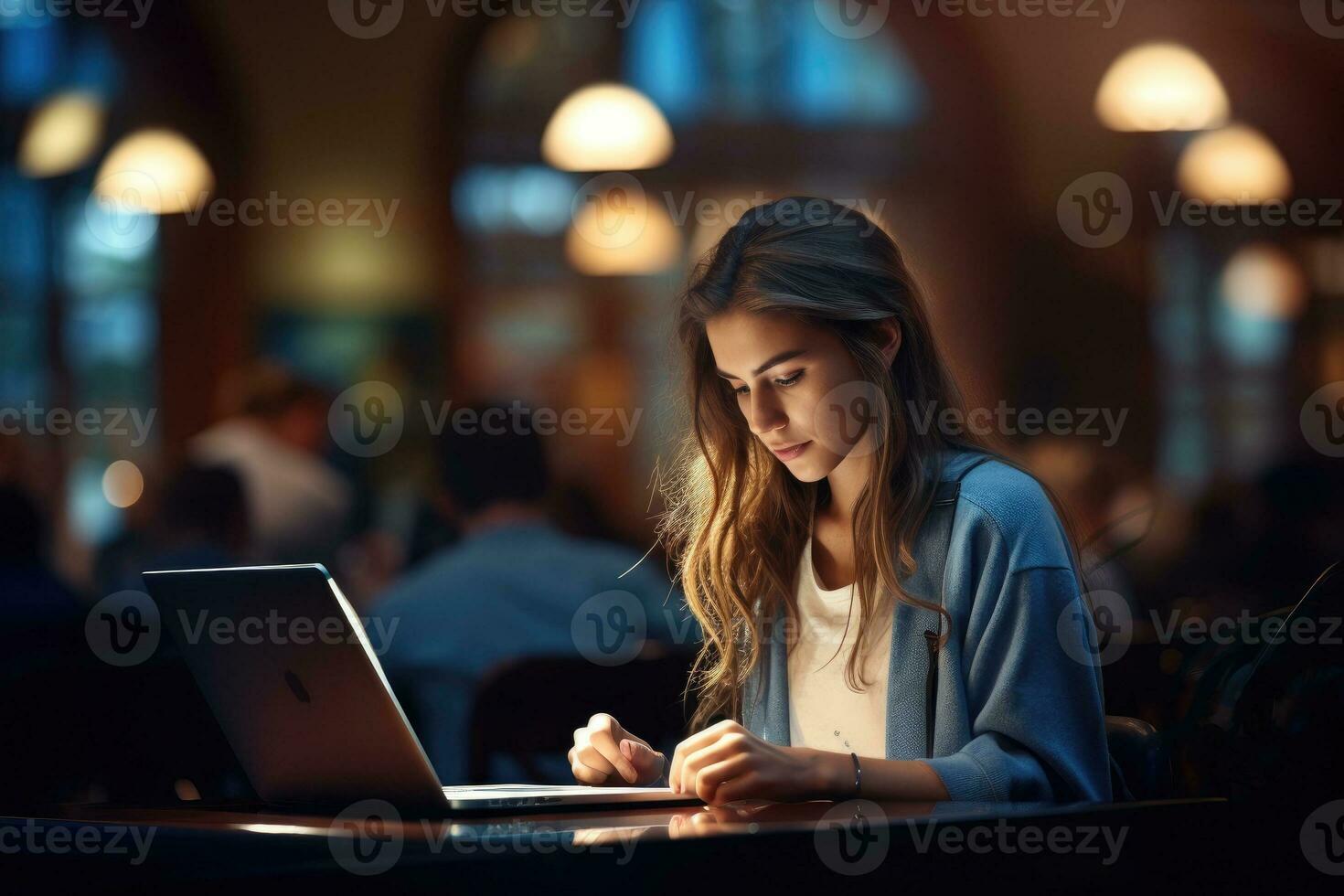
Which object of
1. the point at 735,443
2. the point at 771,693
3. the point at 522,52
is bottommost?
the point at 771,693

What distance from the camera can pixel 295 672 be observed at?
1.44m

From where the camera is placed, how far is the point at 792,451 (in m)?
1.82

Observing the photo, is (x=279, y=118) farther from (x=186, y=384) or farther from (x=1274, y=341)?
(x=1274, y=341)

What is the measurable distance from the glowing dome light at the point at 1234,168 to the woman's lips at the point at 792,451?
18.9ft

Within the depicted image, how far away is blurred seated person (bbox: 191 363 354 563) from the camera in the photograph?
5875 mm

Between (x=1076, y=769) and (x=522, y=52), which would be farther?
(x=522, y=52)

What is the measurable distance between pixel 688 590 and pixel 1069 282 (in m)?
5.34

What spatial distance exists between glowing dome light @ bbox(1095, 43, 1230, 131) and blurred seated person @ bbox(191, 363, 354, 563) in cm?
357

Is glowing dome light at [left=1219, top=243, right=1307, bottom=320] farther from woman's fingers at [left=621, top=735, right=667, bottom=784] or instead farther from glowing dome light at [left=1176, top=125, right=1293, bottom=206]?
woman's fingers at [left=621, top=735, right=667, bottom=784]

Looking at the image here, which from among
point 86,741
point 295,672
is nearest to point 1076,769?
point 295,672

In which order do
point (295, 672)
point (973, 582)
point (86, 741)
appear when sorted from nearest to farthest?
point (295, 672) → point (973, 582) → point (86, 741)

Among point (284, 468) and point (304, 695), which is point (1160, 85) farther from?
point (304, 695)

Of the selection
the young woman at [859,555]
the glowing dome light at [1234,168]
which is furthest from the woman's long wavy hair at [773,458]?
the glowing dome light at [1234,168]

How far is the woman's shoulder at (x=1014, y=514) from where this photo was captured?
1678 millimetres
